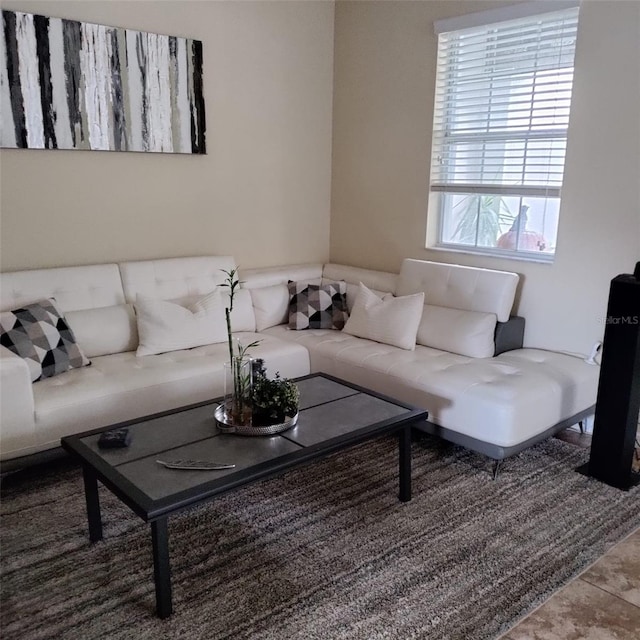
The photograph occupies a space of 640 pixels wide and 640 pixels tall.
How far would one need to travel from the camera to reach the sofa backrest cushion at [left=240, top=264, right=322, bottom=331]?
13.0ft

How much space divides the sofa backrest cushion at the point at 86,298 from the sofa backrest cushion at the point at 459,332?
5.55ft

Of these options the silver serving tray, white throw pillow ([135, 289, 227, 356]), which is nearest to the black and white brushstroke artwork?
white throw pillow ([135, 289, 227, 356])

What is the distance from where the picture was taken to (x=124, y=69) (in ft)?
11.3

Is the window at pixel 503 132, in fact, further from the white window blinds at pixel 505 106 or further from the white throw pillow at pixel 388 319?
the white throw pillow at pixel 388 319

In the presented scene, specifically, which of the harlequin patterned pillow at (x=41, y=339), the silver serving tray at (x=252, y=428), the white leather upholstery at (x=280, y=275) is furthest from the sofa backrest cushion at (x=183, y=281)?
the silver serving tray at (x=252, y=428)

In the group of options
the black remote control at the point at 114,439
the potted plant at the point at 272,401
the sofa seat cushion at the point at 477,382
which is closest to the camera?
the black remote control at the point at 114,439

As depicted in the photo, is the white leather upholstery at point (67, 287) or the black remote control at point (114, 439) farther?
the white leather upholstery at point (67, 287)

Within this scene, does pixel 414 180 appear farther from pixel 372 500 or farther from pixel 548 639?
pixel 548 639

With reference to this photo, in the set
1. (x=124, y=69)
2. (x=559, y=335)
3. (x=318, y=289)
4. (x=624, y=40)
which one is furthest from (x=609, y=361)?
(x=124, y=69)

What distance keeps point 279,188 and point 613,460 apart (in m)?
2.82

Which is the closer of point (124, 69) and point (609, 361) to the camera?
point (609, 361)

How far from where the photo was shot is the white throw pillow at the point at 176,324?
3.32 metres

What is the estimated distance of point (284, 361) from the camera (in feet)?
11.4

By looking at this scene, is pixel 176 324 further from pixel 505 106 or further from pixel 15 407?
pixel 505 106
